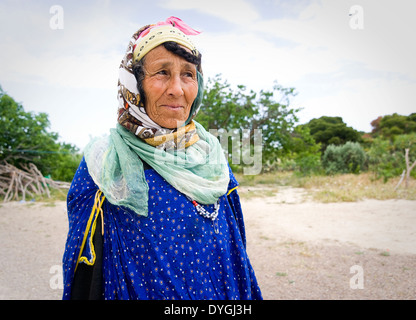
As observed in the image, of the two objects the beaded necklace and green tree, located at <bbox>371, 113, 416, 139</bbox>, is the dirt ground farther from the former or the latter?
green tree, located at <bbox>371, 113, 416, 139</bbox>

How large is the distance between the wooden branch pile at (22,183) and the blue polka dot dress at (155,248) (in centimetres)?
1008

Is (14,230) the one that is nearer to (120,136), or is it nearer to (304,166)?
(120,136)

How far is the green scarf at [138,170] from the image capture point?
54.2 inches

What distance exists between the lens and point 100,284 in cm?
139

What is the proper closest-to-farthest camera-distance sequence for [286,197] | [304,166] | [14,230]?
[14,230] → [286,197] → [304,166]

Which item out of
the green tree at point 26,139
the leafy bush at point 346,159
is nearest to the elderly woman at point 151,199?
the green tree at point 26,139

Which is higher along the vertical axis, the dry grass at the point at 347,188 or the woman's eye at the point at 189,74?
the woman's eye at the point at 189,74

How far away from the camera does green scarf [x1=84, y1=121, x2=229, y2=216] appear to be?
4.52 feet


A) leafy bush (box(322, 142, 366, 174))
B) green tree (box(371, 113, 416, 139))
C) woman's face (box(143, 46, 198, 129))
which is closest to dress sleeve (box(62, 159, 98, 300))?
woman's face (box(143, 46, 198, 129))

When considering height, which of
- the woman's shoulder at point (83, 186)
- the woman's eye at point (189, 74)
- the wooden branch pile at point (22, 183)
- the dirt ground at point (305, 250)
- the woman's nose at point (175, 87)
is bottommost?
the dirt ground at point (305, 250)

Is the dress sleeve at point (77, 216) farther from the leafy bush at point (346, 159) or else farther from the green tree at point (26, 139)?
the leafy bush at point (346, 159)

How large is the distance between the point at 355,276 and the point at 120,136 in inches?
155

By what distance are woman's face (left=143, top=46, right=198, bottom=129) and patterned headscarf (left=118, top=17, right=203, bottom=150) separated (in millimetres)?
A: 34
